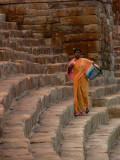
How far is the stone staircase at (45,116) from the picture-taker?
19.1ft

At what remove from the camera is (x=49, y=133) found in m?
6.88

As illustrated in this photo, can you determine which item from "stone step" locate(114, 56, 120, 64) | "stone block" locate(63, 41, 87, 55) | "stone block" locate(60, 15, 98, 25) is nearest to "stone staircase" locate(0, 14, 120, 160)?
"stone block" locate(63, 41, 87, 55)

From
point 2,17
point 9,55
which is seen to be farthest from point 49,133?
point 2,17

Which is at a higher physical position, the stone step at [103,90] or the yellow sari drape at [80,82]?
the yellow sari drape at [80,82]

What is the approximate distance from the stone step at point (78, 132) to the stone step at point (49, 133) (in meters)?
0.15

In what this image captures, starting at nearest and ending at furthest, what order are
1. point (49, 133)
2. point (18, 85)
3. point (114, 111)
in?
point (49, 133) < point (18, 85) < point (114, 111)

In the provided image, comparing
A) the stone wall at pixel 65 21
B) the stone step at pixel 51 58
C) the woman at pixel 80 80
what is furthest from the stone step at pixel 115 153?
the stone wall at pixel 65 21

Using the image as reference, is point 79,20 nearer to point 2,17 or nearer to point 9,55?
point 2,17

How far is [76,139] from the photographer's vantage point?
7.88m

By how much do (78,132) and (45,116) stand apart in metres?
0.59

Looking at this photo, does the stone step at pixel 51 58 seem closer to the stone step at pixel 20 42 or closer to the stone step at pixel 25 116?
the stone step at pixel 20 42

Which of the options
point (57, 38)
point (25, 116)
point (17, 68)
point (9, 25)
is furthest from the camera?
point (57, 38)

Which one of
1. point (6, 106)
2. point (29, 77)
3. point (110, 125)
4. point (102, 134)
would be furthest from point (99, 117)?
point (6, 106)

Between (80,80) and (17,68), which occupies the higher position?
(17,68)
